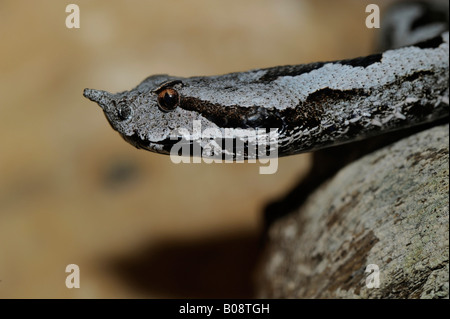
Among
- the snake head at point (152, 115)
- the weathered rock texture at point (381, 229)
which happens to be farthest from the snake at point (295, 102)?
the weathered rock texture at point (381, 229)

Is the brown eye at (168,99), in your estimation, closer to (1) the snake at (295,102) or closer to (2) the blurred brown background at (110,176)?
(1) the snake at (295,102)

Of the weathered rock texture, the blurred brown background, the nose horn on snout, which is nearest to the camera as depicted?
the weathered rock texture

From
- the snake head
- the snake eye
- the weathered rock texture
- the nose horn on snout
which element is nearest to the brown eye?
the snake head

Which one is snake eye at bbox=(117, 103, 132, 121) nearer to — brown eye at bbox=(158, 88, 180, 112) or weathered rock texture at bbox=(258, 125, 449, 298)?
brown eye at bbox=(158, 88, 180, 112)

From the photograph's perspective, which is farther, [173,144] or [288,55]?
[288,55]

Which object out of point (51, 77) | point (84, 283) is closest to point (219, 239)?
point (84, 283)

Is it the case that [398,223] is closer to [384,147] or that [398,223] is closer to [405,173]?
[405,173]
